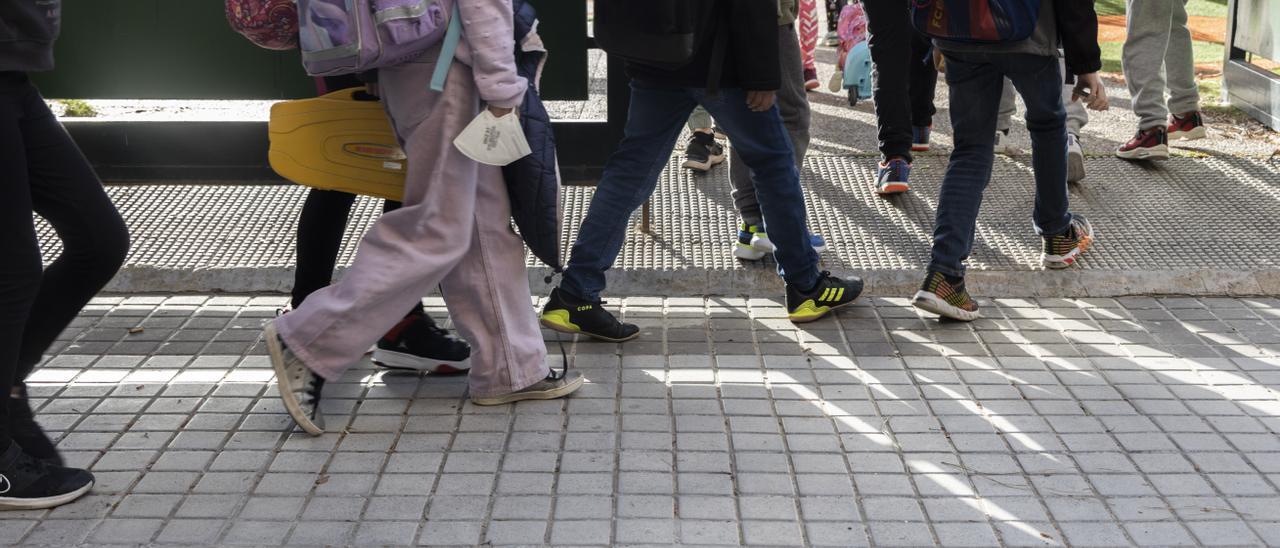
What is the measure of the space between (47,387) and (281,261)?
4.27ft

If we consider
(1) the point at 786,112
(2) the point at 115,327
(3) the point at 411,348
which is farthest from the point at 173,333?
(1) the point at 786,112

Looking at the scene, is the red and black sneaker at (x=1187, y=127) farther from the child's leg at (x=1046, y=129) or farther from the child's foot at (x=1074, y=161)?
the child's leg at (x=1046, y=129)

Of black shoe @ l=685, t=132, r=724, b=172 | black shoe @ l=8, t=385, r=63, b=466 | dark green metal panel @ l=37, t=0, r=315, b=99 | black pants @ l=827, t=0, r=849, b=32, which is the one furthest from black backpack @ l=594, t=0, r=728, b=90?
black pants @ l=827, t=0, r=849, b=32

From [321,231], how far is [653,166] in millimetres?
1166

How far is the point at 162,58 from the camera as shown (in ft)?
18.7

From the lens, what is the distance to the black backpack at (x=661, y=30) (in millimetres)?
4152

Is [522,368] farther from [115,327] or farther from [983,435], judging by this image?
[115,327]

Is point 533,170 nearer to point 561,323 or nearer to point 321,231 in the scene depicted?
point 321,231

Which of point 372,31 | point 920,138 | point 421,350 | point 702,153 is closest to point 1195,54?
point 920,138

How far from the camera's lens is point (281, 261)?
532 cm

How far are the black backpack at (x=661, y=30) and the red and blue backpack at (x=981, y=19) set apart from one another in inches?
32.0

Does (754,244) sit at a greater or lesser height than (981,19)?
lesser

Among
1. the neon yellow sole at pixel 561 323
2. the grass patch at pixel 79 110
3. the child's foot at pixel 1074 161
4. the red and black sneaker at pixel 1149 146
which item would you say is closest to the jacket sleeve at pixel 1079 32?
the child's foot at pixel 1074 161

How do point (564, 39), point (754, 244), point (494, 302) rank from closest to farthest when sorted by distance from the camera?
point (494, 302), point (754, 244), point (564, 39)
